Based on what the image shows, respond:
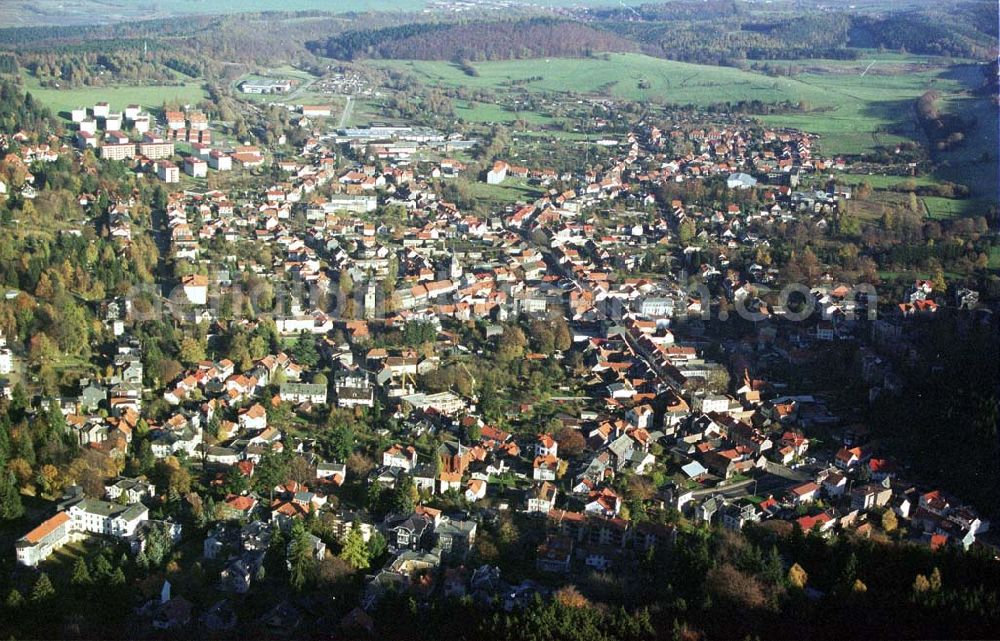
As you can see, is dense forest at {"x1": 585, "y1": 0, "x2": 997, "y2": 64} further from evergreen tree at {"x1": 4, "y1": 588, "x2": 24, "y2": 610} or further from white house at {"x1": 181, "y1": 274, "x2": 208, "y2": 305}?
evergreen tree at {"x1": 4, "y1": 588, "x2": 24, "y2": 610}

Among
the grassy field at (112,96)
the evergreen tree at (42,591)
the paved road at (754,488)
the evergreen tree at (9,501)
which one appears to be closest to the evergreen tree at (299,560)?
the evergreen tree at (42,591)

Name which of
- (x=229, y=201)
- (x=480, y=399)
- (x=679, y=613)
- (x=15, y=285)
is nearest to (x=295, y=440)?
(x=480, y=399)

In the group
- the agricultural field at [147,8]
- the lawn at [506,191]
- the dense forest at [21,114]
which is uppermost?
the agricultural field at [147,8]

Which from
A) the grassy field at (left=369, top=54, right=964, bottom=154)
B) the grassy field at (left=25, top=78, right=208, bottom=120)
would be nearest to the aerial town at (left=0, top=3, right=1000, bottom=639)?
the grassy field at (left=25, top=78, right=208, bottom=120)

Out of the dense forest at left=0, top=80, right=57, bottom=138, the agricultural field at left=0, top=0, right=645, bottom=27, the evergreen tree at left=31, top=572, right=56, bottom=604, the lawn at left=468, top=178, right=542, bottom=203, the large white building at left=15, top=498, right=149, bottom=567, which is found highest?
the agricultural field at left=0, top=0, right=645, bottom=27

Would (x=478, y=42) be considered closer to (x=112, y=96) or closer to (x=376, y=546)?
(x=112, y=96)

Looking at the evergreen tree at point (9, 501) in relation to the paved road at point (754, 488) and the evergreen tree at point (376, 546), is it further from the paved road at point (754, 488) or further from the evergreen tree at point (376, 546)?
the paved road at point (754, 488)
